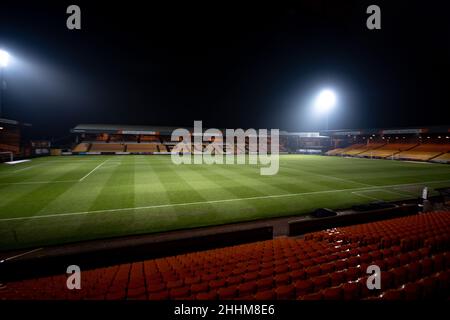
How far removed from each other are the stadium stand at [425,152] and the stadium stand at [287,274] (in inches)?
1559

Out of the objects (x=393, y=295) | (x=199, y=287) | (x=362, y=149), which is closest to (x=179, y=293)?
(x=199, y=287)

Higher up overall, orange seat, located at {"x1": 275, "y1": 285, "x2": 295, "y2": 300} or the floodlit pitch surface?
orange seat, located at {"x1": 275, "y1": 285, "x2": 295, "y2": 300}

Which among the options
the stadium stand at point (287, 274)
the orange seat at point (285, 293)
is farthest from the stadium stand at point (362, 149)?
the orange seat at point (285, 293)

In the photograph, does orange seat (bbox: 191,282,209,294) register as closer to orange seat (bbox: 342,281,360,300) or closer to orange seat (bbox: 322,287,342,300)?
orange seat (bbox: 322,287,342,300)

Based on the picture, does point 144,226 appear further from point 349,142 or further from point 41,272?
point 349,142

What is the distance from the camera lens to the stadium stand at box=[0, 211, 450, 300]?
306 cm

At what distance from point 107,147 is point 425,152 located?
203 ft

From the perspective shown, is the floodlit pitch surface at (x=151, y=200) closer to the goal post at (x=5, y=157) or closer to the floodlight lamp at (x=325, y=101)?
the goal post at (x=5, y=157)

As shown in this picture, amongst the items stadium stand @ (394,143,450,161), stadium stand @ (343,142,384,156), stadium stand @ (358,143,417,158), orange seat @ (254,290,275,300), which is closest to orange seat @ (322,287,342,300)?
orange seat @ (254,290,275,300)

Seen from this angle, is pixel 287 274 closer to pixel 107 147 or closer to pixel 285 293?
pixel 285 293

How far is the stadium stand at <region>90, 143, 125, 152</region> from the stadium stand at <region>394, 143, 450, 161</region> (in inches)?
2160

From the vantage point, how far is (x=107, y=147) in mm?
48500
